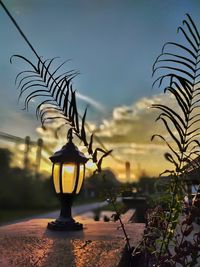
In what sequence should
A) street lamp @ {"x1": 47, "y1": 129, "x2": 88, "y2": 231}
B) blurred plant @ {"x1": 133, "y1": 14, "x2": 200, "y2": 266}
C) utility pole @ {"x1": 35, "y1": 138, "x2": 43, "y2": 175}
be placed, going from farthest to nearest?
utility pole @ {"x1": 35, "y1": 138, "x2": 43, "y2": 175} → street lamp @ {"x1": 47, "y1": 129, "x2": 88, "y2": 231} → blurred plant @ {"x1": 133, "y1": 14, "x2": 200, "y2": 266}

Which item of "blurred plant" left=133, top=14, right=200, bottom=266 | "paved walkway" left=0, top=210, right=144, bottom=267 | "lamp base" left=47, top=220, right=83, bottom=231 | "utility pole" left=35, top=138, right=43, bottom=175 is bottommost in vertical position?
"paved walkway" left=0, top=210, right=144, bottom=267

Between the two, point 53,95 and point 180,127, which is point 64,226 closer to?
point 53,95

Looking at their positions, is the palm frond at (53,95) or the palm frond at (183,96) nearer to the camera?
the palm frond at (183,96)

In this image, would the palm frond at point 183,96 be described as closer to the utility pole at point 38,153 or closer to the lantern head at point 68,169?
the lantern head at point 68,169

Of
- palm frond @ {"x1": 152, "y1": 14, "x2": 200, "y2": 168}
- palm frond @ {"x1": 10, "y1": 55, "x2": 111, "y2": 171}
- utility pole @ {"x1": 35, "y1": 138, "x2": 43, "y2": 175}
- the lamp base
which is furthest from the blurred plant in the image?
utility pole @ {"x1": 35, "y1": 138, "x2": 43, "y2": 175}

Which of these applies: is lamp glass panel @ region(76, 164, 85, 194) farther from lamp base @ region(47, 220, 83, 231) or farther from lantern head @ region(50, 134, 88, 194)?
lamp base @ region(47, 220, 83, 231)

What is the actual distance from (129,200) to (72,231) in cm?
662

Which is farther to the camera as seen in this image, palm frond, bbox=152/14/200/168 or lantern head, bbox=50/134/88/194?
lantern head, bbox=50/134/88/194

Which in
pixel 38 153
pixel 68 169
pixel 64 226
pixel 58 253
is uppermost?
pixel 38 153

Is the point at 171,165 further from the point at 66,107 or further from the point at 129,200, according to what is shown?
the point at 129,200

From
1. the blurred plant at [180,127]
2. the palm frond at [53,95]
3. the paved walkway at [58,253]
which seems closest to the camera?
the blurred plant at [180,127]

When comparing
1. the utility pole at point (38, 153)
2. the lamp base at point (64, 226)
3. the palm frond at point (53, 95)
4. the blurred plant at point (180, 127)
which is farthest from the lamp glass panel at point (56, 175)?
the utility pole at point (38, 153)

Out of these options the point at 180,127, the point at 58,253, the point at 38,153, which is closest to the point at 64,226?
the point at 58,253

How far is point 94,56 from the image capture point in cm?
332
